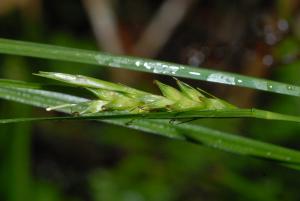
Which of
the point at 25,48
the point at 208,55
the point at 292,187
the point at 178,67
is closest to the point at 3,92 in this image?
the point at 25,48

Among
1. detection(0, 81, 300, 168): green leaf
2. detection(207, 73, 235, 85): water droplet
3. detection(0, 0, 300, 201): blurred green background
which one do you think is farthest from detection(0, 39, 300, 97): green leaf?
detection(0, 0, 300, 201): blurred green background

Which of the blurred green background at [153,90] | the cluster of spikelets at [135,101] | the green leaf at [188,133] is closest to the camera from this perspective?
the cluster of spikelets at [135,101]

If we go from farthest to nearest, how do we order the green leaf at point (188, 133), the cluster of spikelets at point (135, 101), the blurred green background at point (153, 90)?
1. the blurred green background at point (153, 90)
2. the green leaf at point (188, 133)
3. the cluster of spikelets at point (135, 101)

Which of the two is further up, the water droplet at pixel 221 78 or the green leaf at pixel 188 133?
the water droplet at pixel 221 78

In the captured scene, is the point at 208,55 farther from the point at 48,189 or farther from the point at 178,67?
the point at 178,67

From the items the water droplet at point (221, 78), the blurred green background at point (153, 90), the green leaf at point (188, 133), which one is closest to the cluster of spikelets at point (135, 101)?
the water droplet at point (221, 78)

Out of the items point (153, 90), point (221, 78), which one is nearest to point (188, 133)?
point (221, 78)

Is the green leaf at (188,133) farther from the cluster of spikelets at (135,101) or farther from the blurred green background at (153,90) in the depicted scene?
the blurred green background at (153,90)
